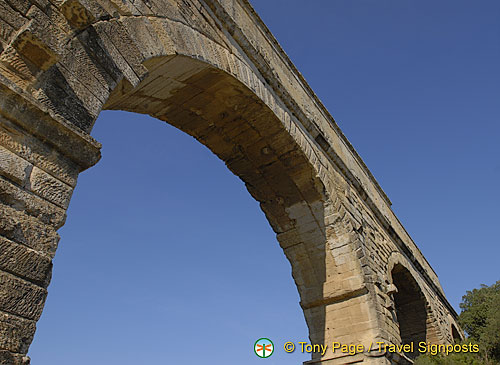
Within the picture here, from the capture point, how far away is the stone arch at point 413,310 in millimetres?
9117

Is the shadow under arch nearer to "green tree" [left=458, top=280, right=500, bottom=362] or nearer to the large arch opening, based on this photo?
the large arch opening

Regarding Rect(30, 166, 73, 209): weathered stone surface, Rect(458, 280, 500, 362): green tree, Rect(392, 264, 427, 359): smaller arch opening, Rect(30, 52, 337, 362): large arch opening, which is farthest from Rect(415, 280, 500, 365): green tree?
Rect(30, 166, 73, 209): weathered stone surface

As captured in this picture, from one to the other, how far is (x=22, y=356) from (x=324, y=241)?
492 cm

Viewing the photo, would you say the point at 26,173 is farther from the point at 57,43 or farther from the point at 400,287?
the point at 400,287

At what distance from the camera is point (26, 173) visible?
7.13 ft

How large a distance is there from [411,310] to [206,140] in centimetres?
634

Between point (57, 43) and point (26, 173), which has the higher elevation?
point (57, 43)

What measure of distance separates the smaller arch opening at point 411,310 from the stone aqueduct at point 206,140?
0.03 meters

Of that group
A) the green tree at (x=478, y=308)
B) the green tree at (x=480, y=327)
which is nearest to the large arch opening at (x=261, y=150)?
the green tree at (x=480, y=327)

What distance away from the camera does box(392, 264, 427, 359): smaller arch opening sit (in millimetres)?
9188

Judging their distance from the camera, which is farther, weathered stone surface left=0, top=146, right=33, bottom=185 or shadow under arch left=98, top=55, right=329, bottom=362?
shadow under arch left=98, top=55, right=329, bottom=362

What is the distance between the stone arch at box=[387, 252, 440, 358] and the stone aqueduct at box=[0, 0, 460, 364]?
1.1 inches

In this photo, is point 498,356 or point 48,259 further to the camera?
point 498,356

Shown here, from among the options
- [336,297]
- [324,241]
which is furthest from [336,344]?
[324,241]
